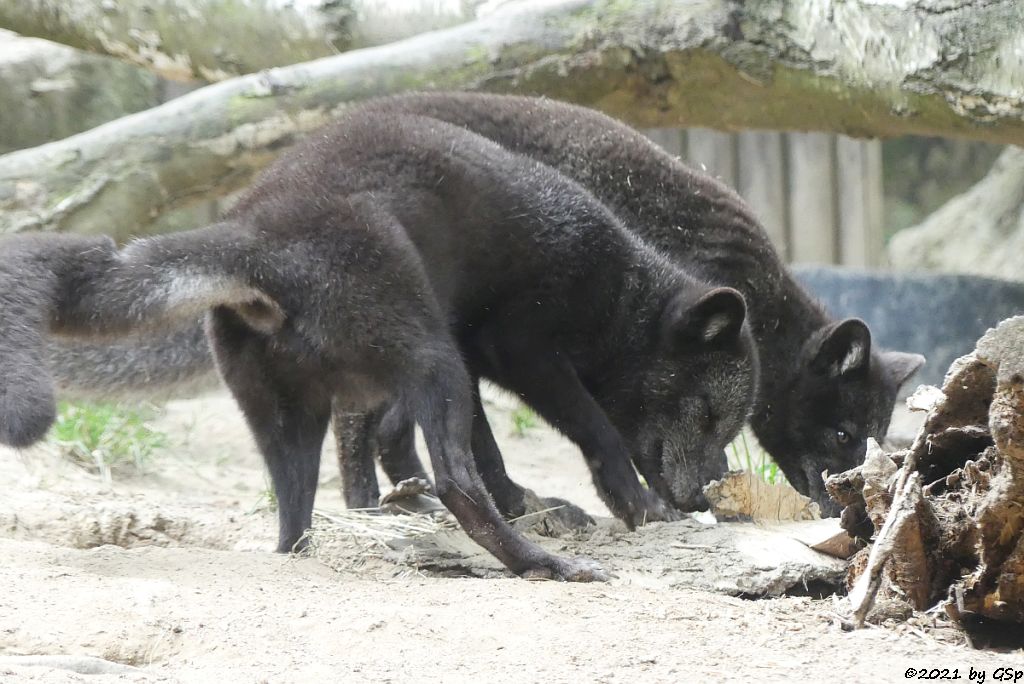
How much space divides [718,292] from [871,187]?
641cm

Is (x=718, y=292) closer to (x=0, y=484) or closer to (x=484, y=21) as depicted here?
(x=484, y=21)

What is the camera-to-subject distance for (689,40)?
6504 millimetres

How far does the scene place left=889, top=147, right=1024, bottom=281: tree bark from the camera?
11602mm

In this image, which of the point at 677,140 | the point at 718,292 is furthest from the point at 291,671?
the point at 677,140

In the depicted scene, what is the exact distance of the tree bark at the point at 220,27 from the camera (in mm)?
6992

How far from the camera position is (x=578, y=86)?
681 centimetres

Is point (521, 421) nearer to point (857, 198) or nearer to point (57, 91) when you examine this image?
point (857, 198)

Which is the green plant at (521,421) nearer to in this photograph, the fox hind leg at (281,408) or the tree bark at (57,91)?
the fox hind leg at (281,408)

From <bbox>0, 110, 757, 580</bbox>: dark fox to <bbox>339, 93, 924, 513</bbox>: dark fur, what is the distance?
0.47 meters

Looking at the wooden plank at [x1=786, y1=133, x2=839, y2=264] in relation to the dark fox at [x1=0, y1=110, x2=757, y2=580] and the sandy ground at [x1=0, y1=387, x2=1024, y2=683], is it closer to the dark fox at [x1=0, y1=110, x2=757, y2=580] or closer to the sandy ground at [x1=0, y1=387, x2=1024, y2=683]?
the dark fox at [x1=0, y1=110, x2=757, y2=580]

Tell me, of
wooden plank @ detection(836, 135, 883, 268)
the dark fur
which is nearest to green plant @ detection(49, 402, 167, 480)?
the dark fur

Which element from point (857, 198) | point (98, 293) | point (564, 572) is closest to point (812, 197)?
point (857, 198)

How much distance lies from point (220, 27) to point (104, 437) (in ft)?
8.03

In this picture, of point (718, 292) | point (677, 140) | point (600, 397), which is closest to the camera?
point (718, 292)
